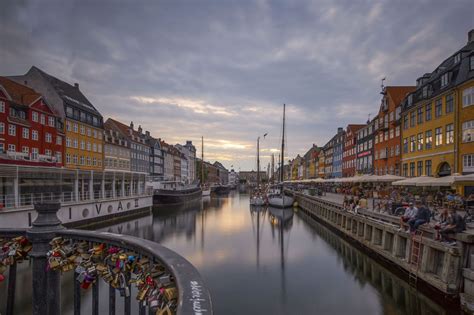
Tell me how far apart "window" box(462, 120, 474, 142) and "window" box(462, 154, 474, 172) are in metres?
1.35

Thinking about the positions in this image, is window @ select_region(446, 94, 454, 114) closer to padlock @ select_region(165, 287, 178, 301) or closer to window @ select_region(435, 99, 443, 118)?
window @ select_region(435, 99, 443, 118)

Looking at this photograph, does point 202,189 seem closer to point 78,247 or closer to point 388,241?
point 388,241

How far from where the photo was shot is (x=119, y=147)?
6925 cm

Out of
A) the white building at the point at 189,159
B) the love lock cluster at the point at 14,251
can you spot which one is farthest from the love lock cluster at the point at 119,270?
the white building at the point at 189,159

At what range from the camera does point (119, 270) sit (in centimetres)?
357

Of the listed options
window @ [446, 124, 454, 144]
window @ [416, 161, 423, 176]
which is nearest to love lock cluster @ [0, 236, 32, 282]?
window @ [446, 124, 454, 144]

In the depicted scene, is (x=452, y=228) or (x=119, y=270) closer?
(x=119, y=270)

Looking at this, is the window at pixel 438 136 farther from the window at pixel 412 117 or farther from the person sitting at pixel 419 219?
the person sitting at pixel 419 219

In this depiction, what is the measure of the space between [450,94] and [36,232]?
3455 centimetres

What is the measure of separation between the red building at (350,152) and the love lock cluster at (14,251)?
67.1 meters

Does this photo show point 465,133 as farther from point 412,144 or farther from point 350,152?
point 350,152

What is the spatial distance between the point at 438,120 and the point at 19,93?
1883 inches

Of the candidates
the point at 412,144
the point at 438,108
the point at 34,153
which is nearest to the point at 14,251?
the point at 438,108

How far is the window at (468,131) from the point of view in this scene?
2712 cm
